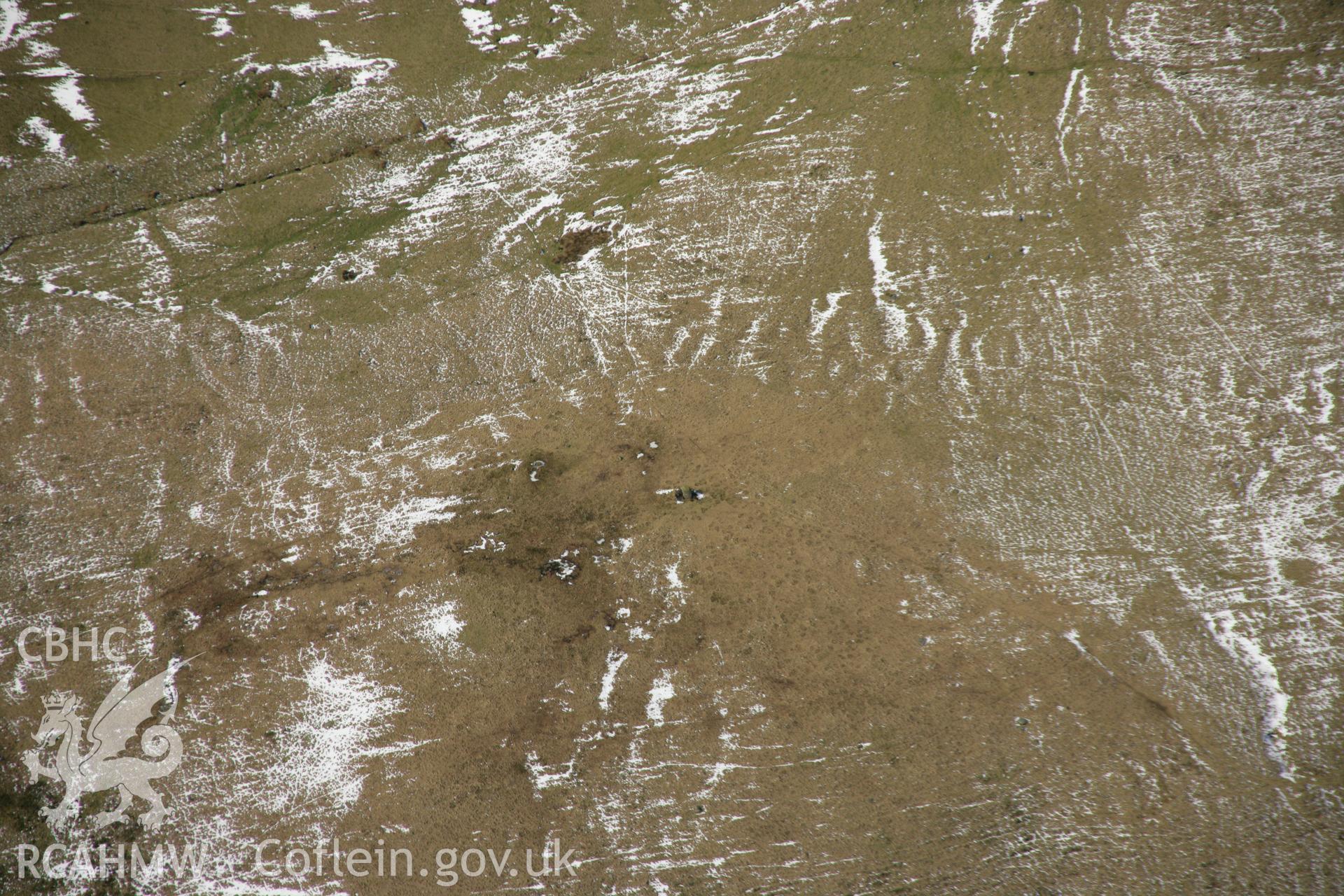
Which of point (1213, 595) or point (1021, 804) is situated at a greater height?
point (1213, 595)

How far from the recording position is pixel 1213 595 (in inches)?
207

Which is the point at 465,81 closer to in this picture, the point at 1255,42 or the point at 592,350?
the point at 592,350

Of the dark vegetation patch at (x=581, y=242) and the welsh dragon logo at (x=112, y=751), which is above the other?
the dark vegetation patch at (x=581, y=242)

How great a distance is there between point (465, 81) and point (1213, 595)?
7845 mm

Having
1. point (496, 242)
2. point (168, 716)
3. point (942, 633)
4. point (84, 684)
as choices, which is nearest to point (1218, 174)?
point (942, 633)
